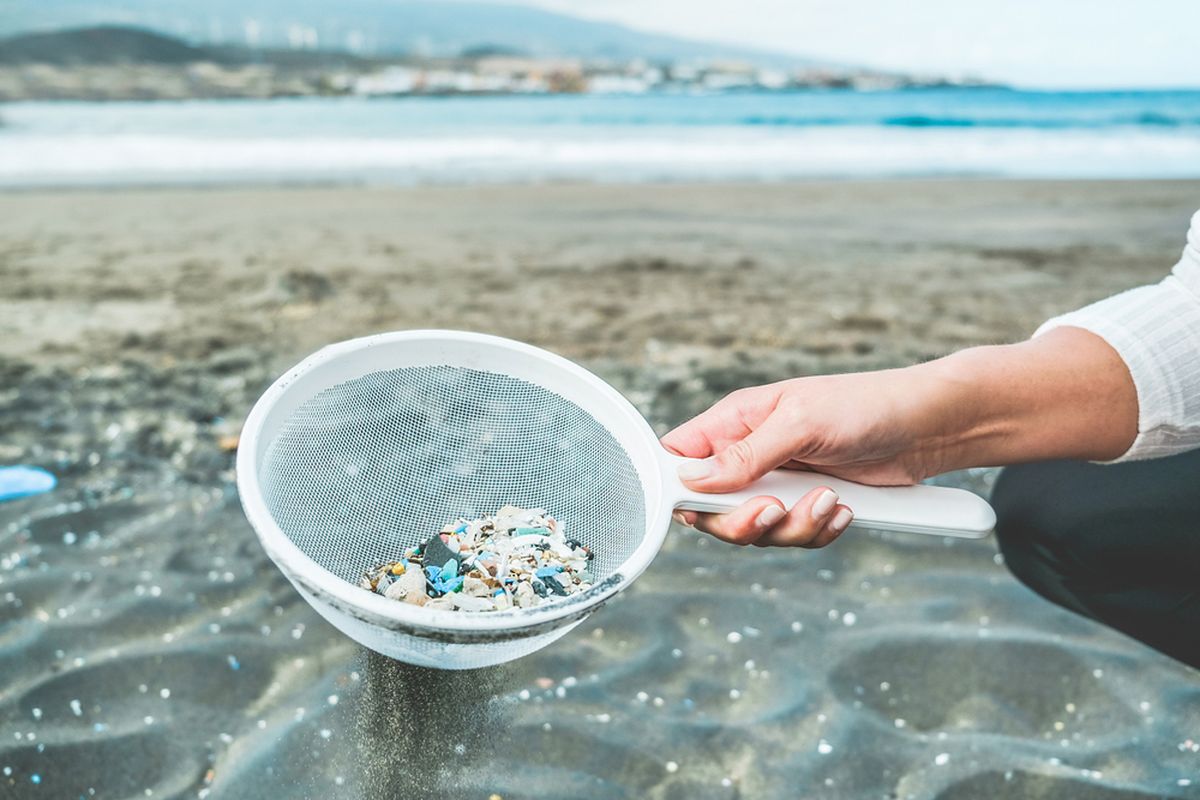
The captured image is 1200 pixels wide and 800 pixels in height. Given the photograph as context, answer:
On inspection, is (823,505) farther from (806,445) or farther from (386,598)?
(386,598)

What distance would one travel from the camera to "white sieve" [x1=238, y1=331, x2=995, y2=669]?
51.1 inches

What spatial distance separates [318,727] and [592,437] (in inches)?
33.0

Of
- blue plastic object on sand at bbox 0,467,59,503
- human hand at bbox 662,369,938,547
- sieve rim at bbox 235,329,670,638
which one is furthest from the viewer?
blue plastic object on sand at bbox 0,467,59,503

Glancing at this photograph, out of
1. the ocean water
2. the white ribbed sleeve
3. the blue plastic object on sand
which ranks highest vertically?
the white ribbed sleeve

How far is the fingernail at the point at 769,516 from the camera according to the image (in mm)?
1376

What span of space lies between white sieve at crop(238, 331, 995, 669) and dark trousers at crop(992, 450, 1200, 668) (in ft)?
1.44

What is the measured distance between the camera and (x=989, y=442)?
159 centimetres

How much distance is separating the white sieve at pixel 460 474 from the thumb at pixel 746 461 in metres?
0.02

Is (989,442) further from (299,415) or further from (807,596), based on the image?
(299,415)

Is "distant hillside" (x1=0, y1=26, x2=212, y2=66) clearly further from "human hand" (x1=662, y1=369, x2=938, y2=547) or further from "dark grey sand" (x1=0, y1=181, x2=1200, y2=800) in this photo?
"human hand" (x1=662, y1=369, x2=938, y2=547)

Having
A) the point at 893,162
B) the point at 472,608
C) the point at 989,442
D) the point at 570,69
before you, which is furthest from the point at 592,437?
the point at 570,69

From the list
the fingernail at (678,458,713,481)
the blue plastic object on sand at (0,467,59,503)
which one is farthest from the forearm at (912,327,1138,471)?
the blue plastic object on sand at (0,467,59,503)

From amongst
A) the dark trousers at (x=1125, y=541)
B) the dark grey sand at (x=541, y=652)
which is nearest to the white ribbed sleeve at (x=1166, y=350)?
the dark trousers at (x=1125, y=541)

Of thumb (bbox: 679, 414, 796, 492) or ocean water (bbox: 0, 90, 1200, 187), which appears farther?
ocean water (bbox: 0, 90, 1200, 187)
